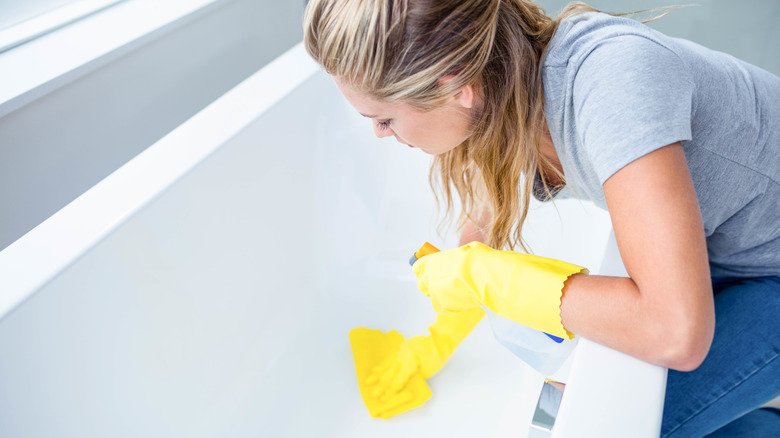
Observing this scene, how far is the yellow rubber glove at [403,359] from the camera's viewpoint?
3.63ft

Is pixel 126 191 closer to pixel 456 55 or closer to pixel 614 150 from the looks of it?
pixel 456 55

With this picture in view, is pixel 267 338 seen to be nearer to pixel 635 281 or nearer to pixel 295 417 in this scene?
pixel 295 417

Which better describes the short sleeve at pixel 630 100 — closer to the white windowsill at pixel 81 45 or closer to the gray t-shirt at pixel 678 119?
the gray t-shirt at pixel 678 119

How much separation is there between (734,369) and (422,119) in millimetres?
544

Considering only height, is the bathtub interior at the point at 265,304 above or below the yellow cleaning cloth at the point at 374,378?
above

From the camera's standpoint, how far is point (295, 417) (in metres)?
1.11

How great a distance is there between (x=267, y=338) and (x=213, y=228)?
29cm

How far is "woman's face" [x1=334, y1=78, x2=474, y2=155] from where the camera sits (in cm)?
69

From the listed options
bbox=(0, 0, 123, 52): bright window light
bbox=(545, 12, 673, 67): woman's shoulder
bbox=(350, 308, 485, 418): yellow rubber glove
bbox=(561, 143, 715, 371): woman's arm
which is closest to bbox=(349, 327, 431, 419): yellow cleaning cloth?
bbox=(350, 308, 485, 418): yellow rubber glove

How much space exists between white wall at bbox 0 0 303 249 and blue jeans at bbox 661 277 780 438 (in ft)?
3.92

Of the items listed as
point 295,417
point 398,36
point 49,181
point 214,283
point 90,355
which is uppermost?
point 398,36

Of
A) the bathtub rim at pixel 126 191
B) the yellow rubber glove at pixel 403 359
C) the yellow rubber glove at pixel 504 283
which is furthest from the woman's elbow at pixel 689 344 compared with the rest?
the bathtub rim at pixel 126 191

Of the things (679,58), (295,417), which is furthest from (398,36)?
(295,417)

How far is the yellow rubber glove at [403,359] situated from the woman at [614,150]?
325 mm
